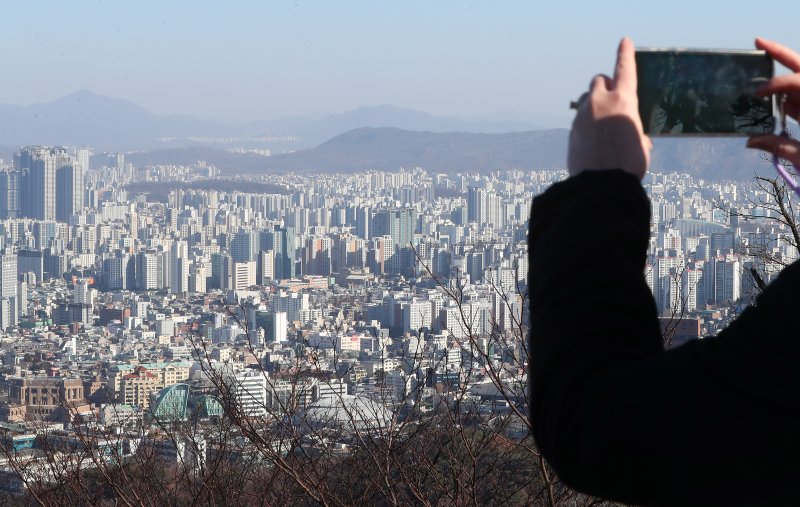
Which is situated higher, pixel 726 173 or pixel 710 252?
pixel 726 173

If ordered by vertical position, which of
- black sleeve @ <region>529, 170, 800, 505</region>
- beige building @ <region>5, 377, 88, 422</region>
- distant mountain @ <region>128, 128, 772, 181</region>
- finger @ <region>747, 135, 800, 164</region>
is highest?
distant mountain @ <region>128, 128, 772, 181</region>

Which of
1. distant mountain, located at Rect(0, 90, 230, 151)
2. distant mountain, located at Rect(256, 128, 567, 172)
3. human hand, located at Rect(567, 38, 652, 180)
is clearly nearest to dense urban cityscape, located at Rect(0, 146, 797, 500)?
human hand, located at Rect(567, 38, 652, 180)

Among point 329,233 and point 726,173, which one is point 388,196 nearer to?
point 329,233

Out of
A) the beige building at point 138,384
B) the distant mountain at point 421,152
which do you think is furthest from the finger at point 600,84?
the distant mountain at point 421,152

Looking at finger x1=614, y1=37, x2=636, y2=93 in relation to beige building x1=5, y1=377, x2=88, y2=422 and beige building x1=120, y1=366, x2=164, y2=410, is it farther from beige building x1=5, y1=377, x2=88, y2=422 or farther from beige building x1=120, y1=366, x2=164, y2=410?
beige building x1=120, y1=366, x2=164, y2=410

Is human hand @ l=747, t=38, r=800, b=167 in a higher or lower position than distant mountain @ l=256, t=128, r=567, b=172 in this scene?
lower

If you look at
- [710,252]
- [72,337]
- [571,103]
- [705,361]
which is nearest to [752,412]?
[705,361]

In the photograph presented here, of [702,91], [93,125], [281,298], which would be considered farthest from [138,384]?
[93,125]

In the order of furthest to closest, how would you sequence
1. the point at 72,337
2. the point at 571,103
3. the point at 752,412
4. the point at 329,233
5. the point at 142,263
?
1. the point at 329,233
2. the point at 142,263
3. the point at 72,337
4. the point at 571,103
5. the point at 752,412
